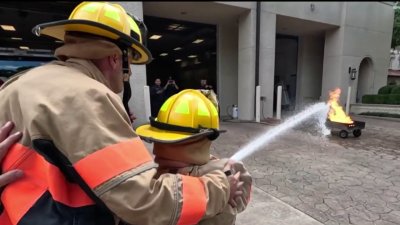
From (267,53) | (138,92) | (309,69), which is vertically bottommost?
(138,92)

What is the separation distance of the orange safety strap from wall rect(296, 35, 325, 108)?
16995 millimetres

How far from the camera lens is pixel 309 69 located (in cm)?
1669

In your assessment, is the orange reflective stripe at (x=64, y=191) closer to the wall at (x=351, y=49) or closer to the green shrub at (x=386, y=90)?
the wall at (x=351, y=49)

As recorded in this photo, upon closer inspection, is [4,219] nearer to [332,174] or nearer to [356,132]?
[332,174]

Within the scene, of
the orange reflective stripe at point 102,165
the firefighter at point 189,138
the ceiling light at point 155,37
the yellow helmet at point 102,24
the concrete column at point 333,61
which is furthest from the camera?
the ceiling light at point 155,37

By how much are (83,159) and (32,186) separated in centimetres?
31

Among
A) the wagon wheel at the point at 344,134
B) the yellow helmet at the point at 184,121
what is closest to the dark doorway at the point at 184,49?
the wagon wheel at the point at 344,134

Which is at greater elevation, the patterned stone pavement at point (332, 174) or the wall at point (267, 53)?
the wall at point (267, 53)

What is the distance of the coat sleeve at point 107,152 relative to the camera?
3.14 feet

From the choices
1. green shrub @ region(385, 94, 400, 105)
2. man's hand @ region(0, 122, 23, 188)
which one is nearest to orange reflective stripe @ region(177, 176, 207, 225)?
man's hand @ region(0, 122, 23, 188)

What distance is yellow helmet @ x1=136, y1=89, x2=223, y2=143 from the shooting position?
149 centimetres

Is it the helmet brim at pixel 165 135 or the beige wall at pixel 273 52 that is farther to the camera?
the beige wall at pixel 273 52

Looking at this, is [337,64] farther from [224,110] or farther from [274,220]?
[274,220]

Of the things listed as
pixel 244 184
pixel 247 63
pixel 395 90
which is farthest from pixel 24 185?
pixel 395 90
